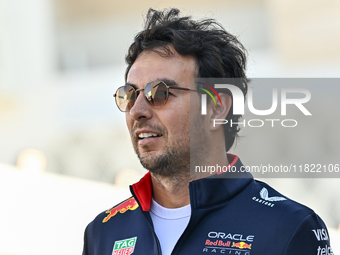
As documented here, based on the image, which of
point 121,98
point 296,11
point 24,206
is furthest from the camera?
point 296,11

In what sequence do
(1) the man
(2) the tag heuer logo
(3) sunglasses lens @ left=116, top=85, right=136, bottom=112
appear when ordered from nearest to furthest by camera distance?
(1) the man → (2) the tag heuer logo → (3) sunglasses lens @ left=116, top=85, right=136, bottom=112

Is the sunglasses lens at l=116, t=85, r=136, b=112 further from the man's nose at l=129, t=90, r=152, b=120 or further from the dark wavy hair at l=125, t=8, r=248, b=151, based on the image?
the dark wavy hair at l=125, t=8, r=248, b=151

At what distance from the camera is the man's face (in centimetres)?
191

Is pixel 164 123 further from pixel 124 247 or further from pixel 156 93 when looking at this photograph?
pixel 124 247

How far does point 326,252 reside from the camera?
165cm

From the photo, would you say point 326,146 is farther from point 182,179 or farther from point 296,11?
point 182,179

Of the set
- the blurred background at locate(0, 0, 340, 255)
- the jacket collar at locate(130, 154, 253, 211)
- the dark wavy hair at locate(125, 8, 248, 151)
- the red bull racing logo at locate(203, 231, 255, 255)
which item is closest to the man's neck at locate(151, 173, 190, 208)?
the jacket collar at locate(130, 154, 253, 211)

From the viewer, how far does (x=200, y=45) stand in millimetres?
2148

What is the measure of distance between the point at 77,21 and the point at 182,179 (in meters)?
6.13

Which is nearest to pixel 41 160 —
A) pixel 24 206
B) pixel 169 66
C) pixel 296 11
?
pixel 24 206

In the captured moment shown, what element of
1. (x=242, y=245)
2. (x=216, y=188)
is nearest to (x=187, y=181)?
(x=216, y=188)

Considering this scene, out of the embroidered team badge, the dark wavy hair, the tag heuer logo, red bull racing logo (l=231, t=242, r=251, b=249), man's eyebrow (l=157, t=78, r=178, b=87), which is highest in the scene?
the dark wavy hair

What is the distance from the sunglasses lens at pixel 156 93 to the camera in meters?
1.93

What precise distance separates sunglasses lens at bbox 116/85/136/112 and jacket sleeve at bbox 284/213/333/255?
93 centimetres
